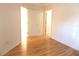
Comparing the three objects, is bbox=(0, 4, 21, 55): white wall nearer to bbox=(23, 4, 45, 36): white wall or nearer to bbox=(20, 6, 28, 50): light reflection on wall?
bbox=(20, 6, 28, 50): light reflection on wall

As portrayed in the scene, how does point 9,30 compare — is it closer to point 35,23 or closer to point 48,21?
point 35,23

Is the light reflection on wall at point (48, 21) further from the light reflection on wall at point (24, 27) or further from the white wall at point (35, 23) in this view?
the light reflection on wall at point (24, 27)

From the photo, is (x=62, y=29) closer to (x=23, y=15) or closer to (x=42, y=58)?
(x=23, y=15)

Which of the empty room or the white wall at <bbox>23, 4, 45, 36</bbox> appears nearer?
the empty room

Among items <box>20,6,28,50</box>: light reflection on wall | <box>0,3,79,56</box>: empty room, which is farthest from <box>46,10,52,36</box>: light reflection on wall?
<box>20,6,28,50</box>: light reflection on wall

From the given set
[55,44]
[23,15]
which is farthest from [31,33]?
[55,44]

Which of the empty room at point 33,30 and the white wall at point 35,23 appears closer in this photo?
the empty room at point 33,30

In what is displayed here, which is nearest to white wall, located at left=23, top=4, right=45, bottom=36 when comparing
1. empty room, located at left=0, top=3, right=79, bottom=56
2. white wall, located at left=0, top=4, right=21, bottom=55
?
empty room, located at left=0, top=3, right=79, bottom=56

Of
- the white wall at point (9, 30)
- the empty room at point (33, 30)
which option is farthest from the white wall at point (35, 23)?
the white wall at point (9, 30)

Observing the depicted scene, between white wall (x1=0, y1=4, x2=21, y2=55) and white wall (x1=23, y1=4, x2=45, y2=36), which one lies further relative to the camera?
white wall (x1=23, y1=4, x2=45, y2=36)

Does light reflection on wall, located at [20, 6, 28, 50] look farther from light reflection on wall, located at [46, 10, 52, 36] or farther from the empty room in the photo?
light reflection on wall, located at [46, 10, 52, 36]

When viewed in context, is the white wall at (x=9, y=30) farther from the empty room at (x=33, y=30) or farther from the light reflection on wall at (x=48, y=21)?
the light reflection on wall at (x=48, y=21)

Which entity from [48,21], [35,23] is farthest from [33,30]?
[48,21]

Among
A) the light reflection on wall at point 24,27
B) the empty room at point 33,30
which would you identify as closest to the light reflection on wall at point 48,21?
the empty room at point 33,30
